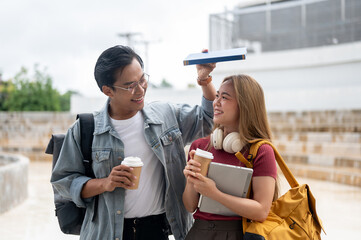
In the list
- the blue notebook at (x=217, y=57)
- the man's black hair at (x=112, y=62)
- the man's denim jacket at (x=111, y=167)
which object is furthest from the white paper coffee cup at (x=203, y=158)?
the man's black hair at (x=112, y=62)

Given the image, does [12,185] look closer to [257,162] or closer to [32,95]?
[257,162]

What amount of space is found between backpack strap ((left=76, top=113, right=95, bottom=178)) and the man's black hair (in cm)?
20

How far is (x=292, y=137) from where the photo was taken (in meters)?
12.0

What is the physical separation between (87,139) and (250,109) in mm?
756

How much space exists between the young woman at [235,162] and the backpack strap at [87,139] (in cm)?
47

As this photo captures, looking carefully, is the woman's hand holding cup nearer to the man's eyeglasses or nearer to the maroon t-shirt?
the maroon t-shirt

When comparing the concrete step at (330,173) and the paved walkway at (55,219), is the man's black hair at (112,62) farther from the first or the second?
the concrete step at (330,173)

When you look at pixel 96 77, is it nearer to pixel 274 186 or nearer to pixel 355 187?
pixel 274 186

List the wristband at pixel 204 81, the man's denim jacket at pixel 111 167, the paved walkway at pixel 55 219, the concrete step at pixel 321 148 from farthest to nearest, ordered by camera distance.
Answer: the concrete step at pixel 321 148
the paved walkway at pixel 55 219
the wristband at pixel 204 81
the man's denim jacket at pixel 111 167

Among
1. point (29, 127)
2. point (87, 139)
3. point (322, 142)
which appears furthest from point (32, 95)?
point (87, 139)

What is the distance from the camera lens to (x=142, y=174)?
2.06m

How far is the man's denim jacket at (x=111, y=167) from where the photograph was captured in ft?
6.47

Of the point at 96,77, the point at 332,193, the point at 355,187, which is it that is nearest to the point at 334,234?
the point at 332,193

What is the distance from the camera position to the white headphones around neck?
187 centimetres
